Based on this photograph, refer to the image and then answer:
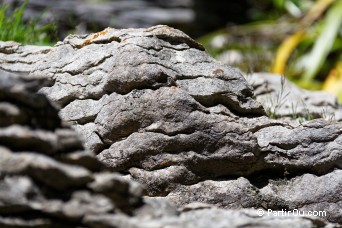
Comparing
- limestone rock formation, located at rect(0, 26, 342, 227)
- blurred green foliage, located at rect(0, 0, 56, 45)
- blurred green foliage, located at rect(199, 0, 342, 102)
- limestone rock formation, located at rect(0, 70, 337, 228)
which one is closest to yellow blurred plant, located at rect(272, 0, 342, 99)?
blurred green foliage, located at rect(199, 0, 342, 102)

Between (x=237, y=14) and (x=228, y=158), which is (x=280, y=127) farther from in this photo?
(x=237, y=14)

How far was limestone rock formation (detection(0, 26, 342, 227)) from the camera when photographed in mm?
2973

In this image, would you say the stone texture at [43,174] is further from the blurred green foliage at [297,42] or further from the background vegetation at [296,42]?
the blurred green foliage at [297,42]

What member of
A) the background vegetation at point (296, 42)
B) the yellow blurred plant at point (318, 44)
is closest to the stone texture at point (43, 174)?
the background vegetation at point (296, 42)

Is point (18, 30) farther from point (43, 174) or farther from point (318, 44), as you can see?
point (318, 44)

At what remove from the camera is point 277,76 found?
4781mm

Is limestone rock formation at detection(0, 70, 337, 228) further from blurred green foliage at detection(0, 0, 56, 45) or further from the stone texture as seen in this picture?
blurred green foliage at detection(0, 0, 56, 45)

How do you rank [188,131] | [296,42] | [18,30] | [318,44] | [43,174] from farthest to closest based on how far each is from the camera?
[296,42] < [318,44] < [18,30] < [188,131] < [43,174]

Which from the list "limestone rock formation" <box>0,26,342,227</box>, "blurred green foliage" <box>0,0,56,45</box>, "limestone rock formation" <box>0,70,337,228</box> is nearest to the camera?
"limestone rock formation" <box>0,70,337,228</box>

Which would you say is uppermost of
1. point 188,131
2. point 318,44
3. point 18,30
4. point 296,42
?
point 296,42

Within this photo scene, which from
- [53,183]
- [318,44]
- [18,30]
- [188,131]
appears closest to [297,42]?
[318,44]

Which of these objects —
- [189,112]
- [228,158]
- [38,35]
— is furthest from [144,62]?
[38,35]

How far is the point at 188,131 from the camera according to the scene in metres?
2.99

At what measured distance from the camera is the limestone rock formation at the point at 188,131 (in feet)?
9.75
